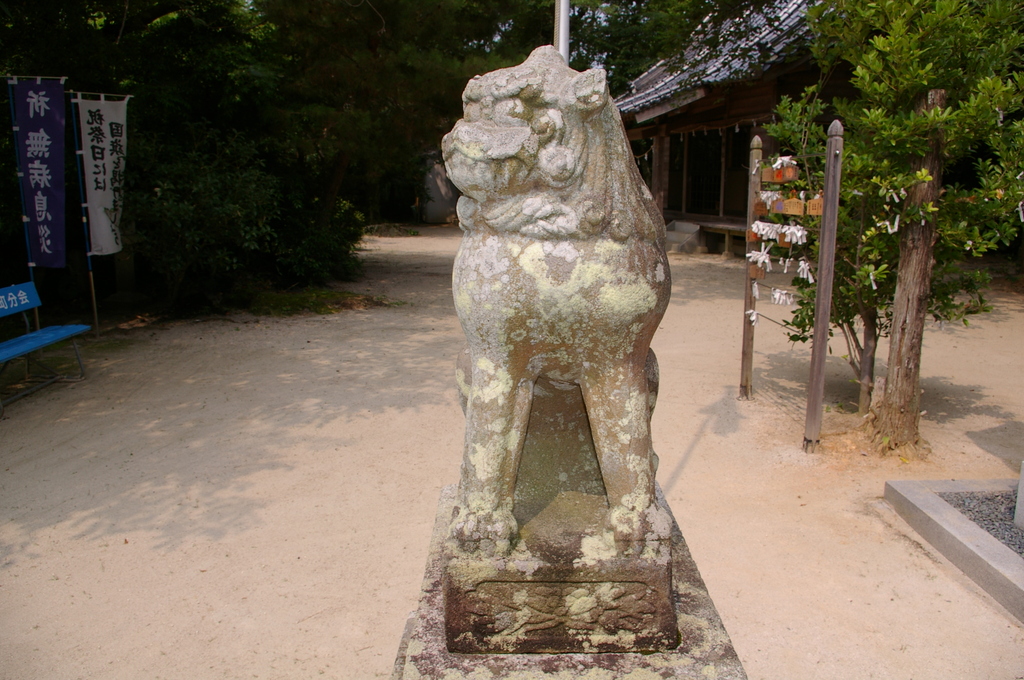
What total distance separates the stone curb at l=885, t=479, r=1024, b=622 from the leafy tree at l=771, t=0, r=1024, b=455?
714 mm

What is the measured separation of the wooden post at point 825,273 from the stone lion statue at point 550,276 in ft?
10.1

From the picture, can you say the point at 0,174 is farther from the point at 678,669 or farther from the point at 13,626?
the point at 678,669

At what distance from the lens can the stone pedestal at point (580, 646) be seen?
1698 millimetres

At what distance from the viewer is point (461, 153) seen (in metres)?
1.62

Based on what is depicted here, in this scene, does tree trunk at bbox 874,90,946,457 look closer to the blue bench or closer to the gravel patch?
the gravel patch

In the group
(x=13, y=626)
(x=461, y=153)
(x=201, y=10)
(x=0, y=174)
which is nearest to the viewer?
(x=461, y=153)

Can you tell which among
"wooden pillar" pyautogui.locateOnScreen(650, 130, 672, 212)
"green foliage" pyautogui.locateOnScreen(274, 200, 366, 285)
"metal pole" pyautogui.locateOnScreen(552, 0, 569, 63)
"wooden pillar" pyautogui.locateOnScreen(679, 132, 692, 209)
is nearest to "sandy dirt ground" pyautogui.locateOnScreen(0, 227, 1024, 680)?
"metal pole" pyautogui.locateOnScreen(552, 0, 569, 63)

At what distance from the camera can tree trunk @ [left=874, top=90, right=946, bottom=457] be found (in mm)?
4387

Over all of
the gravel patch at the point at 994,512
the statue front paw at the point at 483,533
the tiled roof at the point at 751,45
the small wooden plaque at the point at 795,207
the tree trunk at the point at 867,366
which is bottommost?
the gravel patch at the point at 994,512

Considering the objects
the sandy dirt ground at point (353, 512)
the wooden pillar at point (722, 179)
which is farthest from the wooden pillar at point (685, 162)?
the sandy dirt ground at point (353, 512)

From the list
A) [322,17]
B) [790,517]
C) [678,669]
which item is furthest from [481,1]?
[678,669]

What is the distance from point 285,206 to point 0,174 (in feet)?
11.8

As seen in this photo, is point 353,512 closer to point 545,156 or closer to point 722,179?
point 545,156

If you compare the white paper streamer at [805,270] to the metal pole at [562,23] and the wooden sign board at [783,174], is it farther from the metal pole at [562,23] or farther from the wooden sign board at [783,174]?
the metal pole at [562,23]
